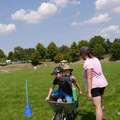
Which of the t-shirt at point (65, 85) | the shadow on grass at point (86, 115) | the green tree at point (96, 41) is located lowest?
the shadow on grass at point (86, 115)

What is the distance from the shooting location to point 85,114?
5.95 meters

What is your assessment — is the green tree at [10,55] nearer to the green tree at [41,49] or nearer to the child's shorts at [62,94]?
the green tree at [41,49]

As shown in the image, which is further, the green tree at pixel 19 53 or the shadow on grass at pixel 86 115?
the green tree at pixel 19 53

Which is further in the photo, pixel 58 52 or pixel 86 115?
pixel 58 52

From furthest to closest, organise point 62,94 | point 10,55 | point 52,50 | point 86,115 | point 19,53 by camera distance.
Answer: point 10,55, point 19,53, point 52,50, point 86,115, point 62,94

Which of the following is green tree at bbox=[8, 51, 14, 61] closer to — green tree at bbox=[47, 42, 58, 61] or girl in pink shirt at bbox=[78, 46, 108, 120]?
green tree at bbox=[47, 42, 58, 61]

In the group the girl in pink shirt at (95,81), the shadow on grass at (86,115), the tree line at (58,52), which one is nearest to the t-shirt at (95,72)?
the girl in pink shirt at (95,81)

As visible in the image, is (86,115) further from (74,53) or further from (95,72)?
(74,53)

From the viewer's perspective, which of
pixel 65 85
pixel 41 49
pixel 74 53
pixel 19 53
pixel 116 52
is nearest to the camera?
pixel 65 85

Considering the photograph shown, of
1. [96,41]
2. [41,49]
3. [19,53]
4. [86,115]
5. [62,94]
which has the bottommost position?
[86,115]

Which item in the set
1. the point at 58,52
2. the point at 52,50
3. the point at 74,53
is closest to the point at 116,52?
the point at 74,53

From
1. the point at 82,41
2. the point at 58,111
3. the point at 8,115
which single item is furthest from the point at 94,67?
the point at 82,41

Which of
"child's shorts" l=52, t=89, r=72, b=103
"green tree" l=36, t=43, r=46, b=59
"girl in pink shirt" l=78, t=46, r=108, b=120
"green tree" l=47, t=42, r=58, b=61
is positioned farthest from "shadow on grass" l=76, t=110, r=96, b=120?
"green tree" l=36, t=43, r=46, b=59

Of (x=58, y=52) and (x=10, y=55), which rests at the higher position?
(x=10, y=55)
